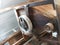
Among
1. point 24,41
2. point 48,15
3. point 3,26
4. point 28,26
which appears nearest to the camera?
point 48,15

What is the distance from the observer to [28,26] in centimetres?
134

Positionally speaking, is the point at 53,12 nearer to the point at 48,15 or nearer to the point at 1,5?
the point at 48,15

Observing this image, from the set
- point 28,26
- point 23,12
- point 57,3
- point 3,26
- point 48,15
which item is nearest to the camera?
point 57,3

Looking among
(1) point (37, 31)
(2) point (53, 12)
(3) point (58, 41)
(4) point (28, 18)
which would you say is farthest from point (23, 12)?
(3) point (58, 41)

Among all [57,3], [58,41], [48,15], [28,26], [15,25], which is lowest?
[15,25]

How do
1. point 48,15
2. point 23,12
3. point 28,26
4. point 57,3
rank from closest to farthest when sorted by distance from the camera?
point 57,3 < point 48,15 < point 28,26 < point 23,12

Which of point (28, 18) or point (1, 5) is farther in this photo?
point (1, 5)

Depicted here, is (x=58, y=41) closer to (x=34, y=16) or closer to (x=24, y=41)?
(x=34, y=16)

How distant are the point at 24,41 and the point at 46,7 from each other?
556mm

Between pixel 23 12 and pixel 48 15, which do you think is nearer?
pixel 48 15

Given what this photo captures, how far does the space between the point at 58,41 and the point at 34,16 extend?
13.9 inches

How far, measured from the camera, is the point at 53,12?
1231 mm

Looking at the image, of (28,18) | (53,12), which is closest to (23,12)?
(28,18)

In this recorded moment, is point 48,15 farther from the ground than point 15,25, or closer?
farther from the ground
